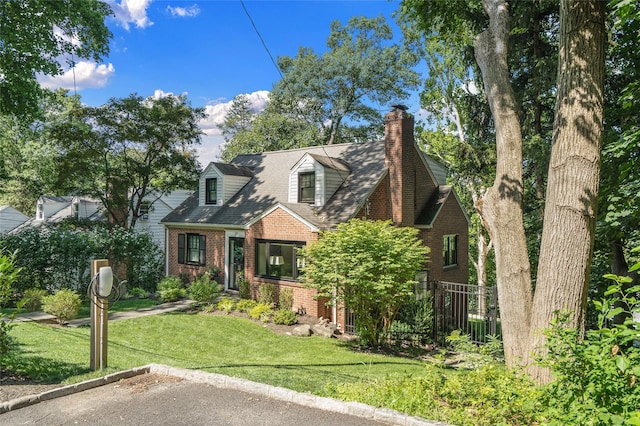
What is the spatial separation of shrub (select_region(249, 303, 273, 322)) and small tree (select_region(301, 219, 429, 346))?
8.85 ft

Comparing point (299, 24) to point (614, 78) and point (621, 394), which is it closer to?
point (614, 78)

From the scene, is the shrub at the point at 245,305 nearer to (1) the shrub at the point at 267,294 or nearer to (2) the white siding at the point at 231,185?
(1) the shrub at the point at 267,294

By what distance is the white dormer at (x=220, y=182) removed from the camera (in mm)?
20266

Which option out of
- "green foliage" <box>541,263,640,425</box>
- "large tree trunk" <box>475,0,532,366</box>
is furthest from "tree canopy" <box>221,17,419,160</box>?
"green foliage" <box>541,263,640,425</box>

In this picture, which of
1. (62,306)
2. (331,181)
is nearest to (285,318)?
(331,181)

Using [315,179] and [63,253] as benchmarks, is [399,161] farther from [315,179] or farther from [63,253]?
[63,253]

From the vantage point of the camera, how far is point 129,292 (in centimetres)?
1816

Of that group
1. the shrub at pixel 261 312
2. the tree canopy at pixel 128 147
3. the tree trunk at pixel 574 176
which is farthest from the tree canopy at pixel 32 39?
the tree trunk at pixel 574 176

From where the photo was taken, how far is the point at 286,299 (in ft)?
49.4

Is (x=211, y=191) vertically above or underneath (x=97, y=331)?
above

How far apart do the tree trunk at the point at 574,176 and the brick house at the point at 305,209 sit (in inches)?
359

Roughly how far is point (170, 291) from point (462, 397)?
44.2 ft

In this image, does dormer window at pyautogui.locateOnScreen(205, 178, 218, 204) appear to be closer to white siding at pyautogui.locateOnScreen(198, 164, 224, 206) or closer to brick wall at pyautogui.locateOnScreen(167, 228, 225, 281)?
white siding at pyautogui.locateOnScreen(198, 164, 224, 206)

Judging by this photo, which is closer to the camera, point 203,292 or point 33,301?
point 33,301
